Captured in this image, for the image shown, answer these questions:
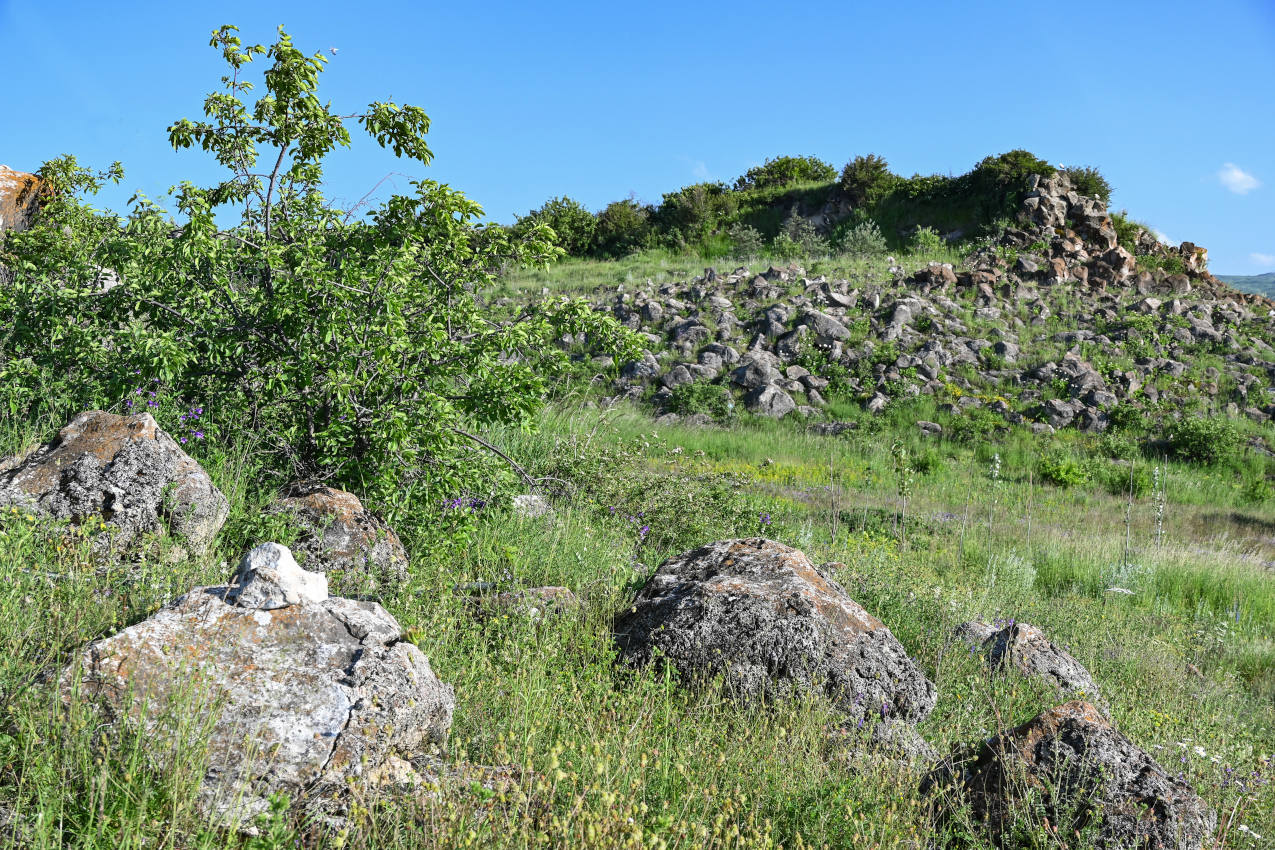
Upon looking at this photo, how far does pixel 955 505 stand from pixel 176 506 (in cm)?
1125

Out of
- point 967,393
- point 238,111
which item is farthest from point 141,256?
point 967,393

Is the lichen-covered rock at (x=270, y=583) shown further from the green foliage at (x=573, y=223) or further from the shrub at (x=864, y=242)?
the green foliage at (x=573, y=223)

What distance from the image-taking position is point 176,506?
16.1 feet

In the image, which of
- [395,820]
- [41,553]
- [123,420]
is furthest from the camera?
[123,420]

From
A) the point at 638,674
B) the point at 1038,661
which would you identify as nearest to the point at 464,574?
the point at 638,674

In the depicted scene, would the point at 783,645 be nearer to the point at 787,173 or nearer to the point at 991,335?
the point at 991,335

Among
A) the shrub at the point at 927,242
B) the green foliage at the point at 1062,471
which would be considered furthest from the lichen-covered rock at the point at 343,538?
the shrub at the point at 927,242

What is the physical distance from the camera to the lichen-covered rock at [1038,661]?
5160 mm

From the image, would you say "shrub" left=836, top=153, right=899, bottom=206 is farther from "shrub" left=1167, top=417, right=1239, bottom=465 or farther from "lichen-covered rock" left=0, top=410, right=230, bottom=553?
"lichen-covered rock" left=0, top=410, right=230, bottom=553

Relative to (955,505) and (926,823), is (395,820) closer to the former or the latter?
(926,823)

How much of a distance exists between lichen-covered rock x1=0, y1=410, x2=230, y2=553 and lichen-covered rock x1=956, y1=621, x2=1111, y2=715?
16.0 ft

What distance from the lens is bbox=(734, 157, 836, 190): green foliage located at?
40750 millimetres

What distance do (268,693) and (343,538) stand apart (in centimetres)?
236

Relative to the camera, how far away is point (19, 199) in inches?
533
